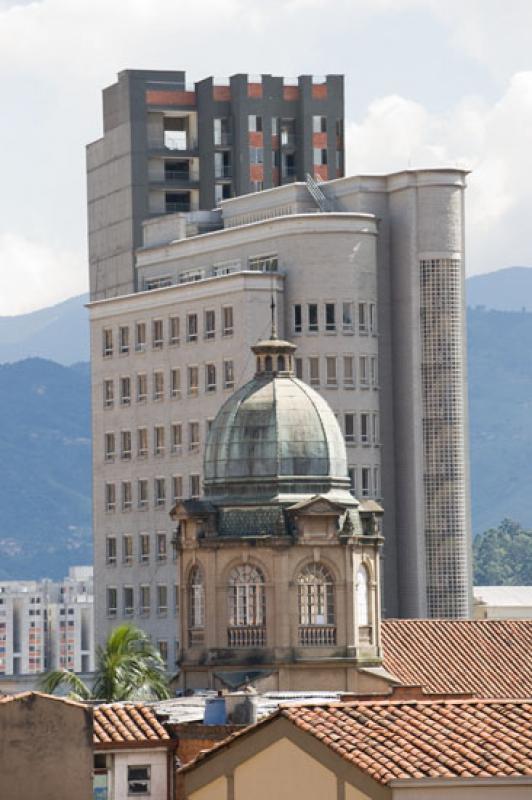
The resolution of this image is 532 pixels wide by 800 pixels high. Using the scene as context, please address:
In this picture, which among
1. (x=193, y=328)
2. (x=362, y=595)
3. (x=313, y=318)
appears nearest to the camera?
(x=362, y=595)

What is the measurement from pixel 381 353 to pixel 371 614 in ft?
301

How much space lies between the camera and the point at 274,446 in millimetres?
103812

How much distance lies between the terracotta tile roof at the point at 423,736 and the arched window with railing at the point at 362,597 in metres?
44.3

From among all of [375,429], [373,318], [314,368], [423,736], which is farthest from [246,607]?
[373,318]

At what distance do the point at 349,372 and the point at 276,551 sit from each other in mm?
91773

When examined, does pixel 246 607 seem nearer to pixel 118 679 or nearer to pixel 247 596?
pixel 247 596

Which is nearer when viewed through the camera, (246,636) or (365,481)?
(246,636)

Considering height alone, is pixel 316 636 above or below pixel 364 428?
below

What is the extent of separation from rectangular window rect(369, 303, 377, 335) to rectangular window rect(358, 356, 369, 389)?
1787mm

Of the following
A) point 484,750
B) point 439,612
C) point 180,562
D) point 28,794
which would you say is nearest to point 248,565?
point 180,562

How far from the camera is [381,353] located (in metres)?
197

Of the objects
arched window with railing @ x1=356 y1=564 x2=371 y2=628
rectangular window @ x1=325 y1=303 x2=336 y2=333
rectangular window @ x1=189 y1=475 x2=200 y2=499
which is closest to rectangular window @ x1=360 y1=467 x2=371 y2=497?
rectangular window @ x1=325 y1=303 x2=336 y2=333

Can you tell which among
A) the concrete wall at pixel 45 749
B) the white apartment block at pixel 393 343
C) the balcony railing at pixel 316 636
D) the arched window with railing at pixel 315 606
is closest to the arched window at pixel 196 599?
the arched window with railing at pixel 315 606

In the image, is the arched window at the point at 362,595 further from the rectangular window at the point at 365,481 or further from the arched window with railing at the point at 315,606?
the rectangular window at the point at 365,481
